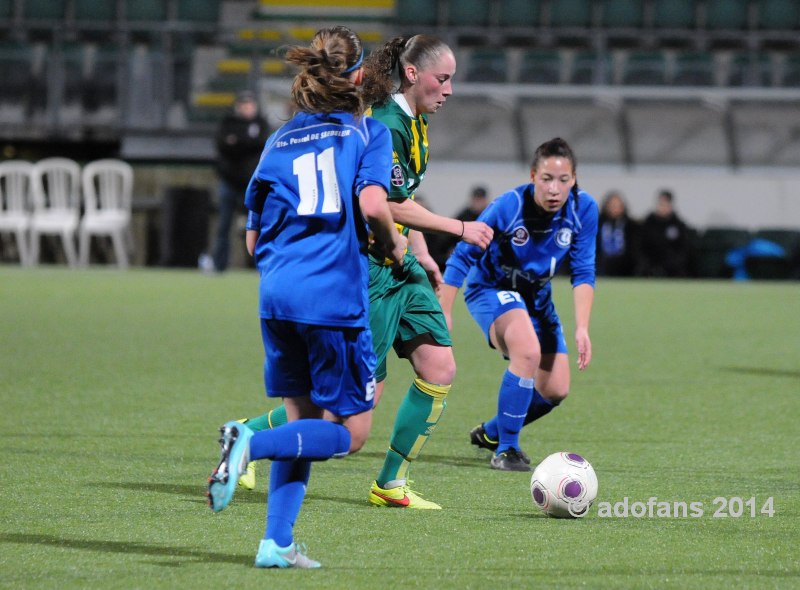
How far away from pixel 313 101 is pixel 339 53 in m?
0.15

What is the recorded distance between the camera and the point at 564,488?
4574mm

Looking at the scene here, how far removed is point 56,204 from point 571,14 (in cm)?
916

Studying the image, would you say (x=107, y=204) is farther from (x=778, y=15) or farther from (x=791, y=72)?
(x=778, y=15)

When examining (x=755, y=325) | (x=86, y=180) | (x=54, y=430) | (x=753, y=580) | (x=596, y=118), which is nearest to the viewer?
(x=753, y=580)

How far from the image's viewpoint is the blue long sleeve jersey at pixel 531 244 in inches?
239

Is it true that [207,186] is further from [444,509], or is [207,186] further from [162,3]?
Result: [444,509]

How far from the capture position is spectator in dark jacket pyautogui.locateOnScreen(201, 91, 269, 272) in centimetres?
1742

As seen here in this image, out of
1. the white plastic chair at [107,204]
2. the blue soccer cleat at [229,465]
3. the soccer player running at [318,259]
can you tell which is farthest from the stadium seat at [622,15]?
the blue soccer cleat at [229,465]

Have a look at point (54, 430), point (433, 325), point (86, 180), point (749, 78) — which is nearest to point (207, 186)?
point (86, 180)

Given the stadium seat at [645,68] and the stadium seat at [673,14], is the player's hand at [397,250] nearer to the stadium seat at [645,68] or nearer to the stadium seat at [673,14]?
the stadium seat at [645,68]

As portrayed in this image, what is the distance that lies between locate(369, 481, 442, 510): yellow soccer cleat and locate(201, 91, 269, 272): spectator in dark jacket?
12.7m

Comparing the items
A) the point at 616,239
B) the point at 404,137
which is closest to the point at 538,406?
the point at 404,137

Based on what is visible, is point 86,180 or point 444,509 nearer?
point 444,509

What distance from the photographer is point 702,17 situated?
922 inches
